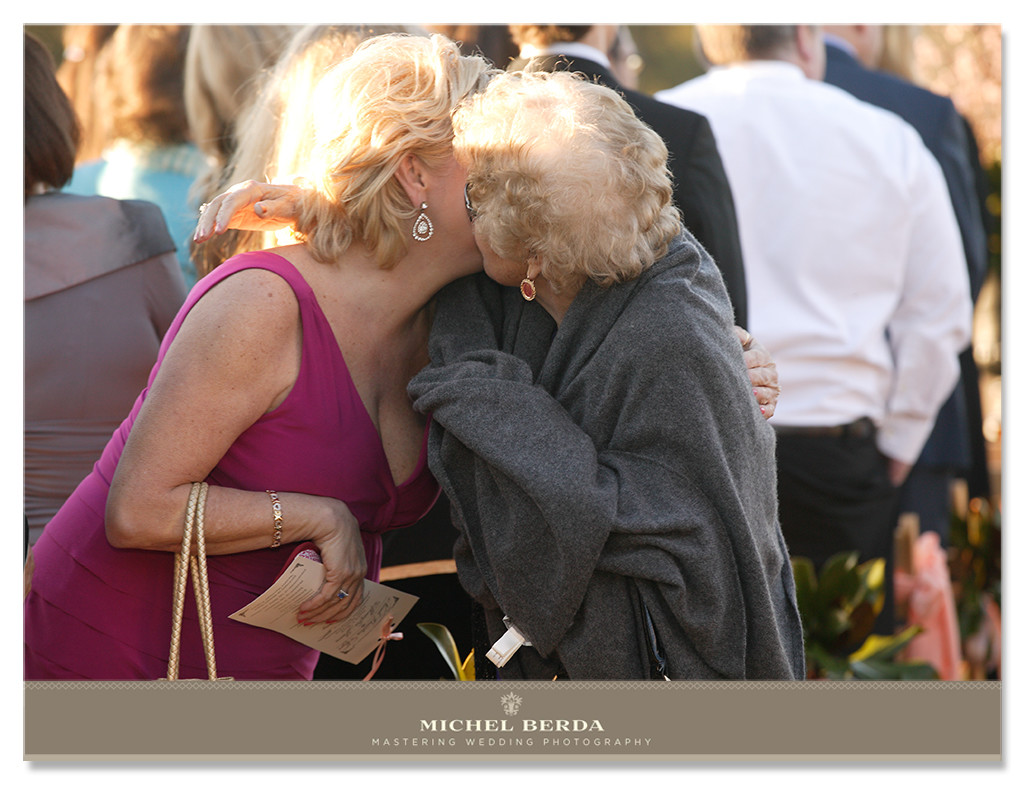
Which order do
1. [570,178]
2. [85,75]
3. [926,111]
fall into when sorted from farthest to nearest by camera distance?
[926,111]
[85,75]
[570,178]

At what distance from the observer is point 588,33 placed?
193 centimetres

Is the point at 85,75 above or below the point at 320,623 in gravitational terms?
above

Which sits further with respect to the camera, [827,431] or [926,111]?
[926,111]

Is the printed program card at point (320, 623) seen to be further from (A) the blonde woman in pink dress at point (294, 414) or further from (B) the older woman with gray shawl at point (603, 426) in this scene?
(B) the older woman with gray shawl at point (603, 426)

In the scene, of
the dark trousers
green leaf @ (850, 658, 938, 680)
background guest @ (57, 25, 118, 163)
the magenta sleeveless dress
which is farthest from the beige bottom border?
background guest @ (57, 25, 118, 163)

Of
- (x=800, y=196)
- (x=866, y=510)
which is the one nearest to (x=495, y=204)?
(x=800, y=196)

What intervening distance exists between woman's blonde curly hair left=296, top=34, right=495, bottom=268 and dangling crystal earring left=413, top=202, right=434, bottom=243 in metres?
0.01

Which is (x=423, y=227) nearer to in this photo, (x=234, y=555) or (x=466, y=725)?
(x=234, y=555)

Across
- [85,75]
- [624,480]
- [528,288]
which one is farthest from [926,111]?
→ [85,75]

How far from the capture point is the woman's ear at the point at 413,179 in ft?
4.54

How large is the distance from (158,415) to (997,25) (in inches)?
67.7

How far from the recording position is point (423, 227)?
1.41 meters

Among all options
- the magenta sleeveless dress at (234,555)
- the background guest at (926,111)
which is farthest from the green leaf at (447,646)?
the background guest at (926,111)

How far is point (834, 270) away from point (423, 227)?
5.20 ft
